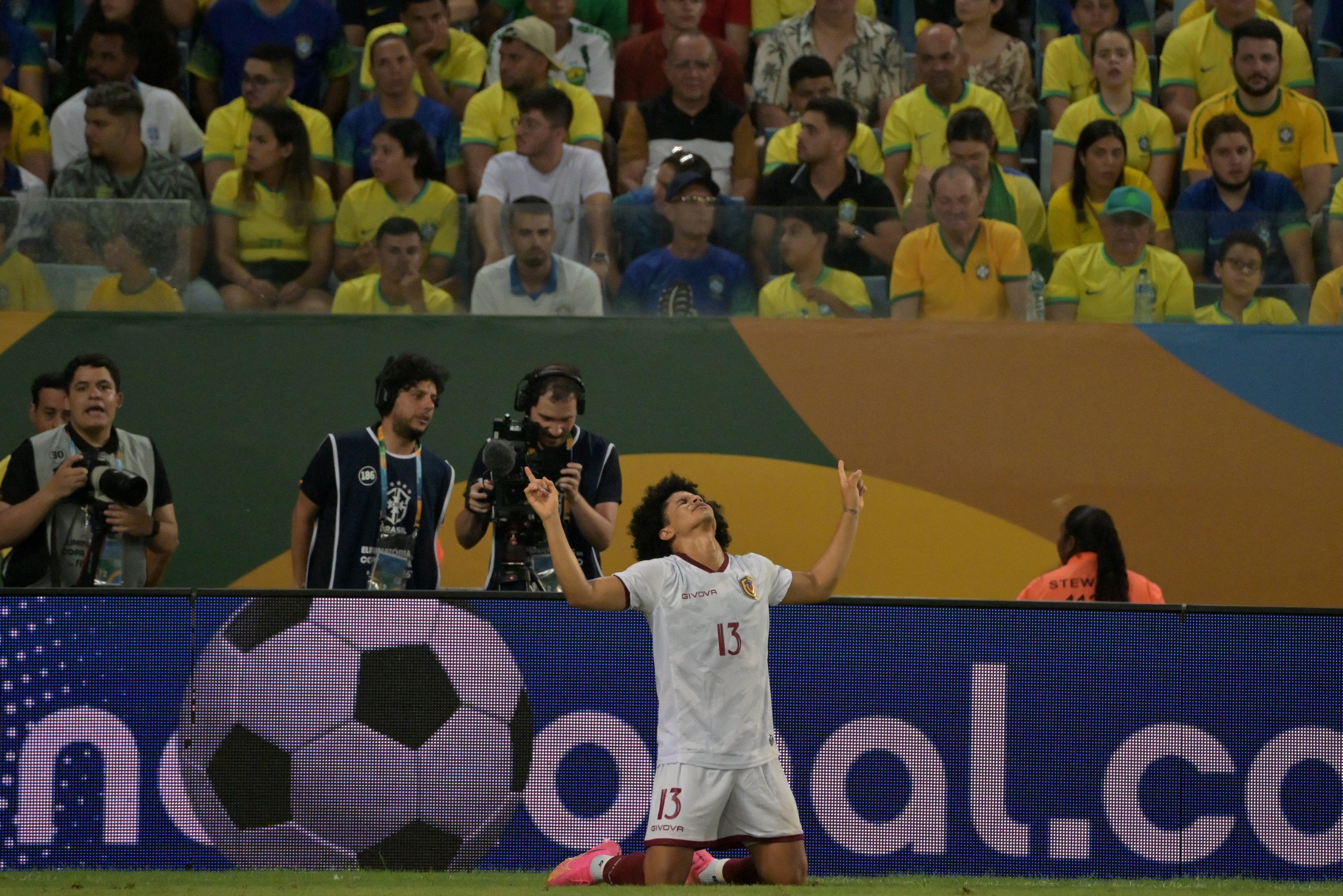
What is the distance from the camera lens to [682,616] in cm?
549

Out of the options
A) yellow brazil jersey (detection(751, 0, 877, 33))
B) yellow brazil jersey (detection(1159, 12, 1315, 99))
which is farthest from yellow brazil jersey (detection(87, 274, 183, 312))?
yellow brazil jersey (detection(1159, 12, 1315, 99))

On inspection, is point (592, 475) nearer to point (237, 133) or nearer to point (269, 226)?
point (269, 226)

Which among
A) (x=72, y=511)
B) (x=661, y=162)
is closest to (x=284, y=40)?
(x=661, y=162)

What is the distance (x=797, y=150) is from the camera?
9586 millimetres

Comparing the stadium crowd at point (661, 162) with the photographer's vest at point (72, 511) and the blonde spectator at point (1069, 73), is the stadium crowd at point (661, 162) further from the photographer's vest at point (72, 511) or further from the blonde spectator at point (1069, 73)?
the photographer's vest at point (72, 511)

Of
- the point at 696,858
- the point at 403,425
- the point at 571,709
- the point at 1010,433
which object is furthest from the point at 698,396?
the point at 696,858

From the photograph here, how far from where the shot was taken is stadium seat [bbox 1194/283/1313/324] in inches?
355

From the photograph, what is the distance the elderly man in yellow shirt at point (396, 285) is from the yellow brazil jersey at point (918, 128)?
4.99ft

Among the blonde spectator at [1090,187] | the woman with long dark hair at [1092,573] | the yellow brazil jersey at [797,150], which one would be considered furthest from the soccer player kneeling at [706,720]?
the yellow brazil jersey at [797,150]

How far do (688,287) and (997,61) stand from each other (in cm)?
337

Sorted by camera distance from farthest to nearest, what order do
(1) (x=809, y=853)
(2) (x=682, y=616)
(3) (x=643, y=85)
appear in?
1. (3) (x=643, y=85)
2. (1) (x=809, y=853)
3. (2) (x=682, y=616)

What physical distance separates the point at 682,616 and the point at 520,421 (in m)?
1.53

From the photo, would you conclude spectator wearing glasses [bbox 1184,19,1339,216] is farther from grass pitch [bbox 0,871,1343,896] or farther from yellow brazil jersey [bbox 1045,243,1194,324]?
grass pitch [bbox 0,871,1343,896]

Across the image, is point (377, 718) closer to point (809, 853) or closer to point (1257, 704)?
point (809, 853)
